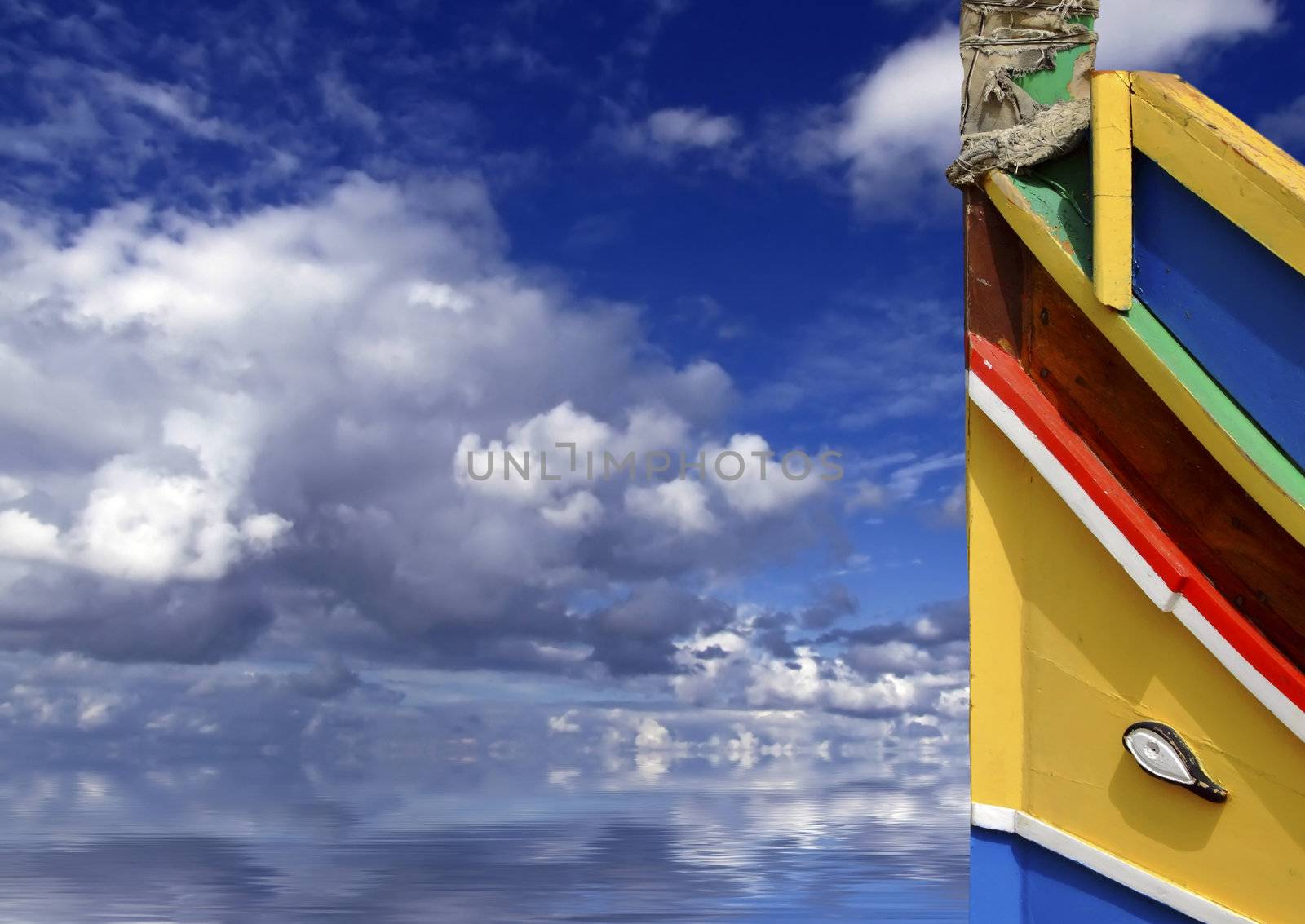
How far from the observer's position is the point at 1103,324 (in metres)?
3.96

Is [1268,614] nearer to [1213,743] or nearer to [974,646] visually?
[1213,743]

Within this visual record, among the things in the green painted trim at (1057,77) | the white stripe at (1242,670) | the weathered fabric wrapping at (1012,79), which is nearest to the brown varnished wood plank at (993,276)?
the weathered fabric wrapping at (1012,79)

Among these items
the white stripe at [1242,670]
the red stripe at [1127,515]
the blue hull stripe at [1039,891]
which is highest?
the red stripe at [1127,515]

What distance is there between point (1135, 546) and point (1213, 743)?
784 millimetres

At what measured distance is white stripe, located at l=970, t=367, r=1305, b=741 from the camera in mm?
3604

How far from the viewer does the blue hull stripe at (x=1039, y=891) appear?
391 centimetres

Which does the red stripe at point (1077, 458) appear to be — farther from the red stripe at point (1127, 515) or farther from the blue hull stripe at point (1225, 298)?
the blue hull stripe at point (1225, 298)

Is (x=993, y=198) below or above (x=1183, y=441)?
above

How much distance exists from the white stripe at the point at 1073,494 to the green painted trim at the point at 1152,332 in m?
0.55

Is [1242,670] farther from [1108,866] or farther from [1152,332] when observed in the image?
[1152,332]

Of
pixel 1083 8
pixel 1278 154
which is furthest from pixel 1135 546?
pixel 1083 8

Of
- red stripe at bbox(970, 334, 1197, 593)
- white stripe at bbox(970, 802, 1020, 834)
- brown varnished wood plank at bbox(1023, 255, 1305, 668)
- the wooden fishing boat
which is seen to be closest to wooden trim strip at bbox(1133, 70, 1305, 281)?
the wooden fishing boat

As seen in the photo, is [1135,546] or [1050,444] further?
[1050,444]

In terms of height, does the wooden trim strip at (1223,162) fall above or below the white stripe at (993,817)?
above
